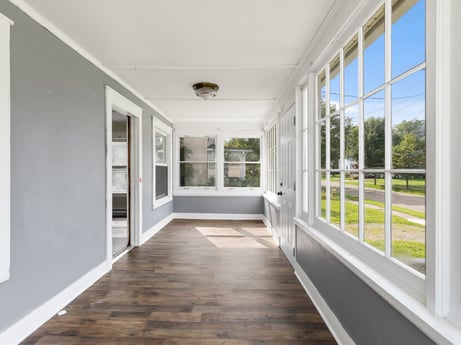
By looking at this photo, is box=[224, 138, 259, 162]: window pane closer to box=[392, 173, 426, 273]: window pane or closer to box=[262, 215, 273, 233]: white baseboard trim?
box=[262, 215, 273, 233]: white baseboard trim

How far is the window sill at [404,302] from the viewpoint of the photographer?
960 mm

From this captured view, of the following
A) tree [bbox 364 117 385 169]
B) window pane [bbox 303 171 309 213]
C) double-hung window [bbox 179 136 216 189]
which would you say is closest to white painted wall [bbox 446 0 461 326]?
tree [bbox 364 117 385 169]

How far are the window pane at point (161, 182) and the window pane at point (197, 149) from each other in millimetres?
741

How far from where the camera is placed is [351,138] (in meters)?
1.87

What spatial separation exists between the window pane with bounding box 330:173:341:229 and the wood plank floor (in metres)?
0.82

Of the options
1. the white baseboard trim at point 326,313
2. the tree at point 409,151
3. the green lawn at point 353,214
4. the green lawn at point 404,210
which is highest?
the tree at point 409,151

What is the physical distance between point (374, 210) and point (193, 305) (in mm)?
1740

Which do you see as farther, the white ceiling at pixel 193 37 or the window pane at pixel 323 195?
the window pane at pixel 323 195

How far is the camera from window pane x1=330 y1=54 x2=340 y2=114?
2.14 m

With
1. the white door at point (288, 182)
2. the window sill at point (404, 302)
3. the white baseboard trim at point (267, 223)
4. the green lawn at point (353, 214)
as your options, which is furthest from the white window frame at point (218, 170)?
the window sill at point (404, 302)

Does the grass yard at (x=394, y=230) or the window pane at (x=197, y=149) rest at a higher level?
the window pane at (x=197, y=149)

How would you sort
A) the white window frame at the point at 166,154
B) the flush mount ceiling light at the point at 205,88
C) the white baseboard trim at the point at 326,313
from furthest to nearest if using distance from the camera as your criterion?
the white window frame at the point at 166,154
the flush mount ceiling light at the point at 205,88
the white baseboard trim at the point at 326,313

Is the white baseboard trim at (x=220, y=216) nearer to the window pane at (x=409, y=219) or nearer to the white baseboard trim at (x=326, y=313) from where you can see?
the white baseboard trim at (x=326, y=313)

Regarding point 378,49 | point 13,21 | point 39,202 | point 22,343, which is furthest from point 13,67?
point 378,49
